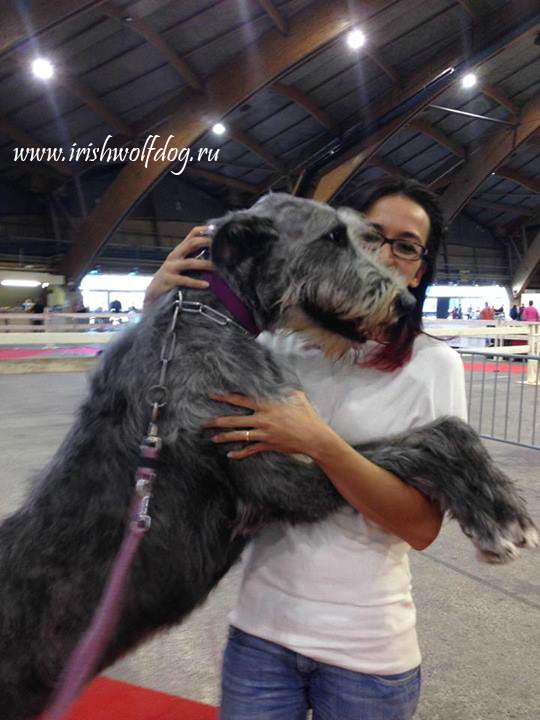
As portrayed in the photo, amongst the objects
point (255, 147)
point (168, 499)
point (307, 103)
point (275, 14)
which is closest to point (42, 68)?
point (275, 14)

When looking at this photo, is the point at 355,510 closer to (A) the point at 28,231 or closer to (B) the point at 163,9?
(B) the point at 163,9

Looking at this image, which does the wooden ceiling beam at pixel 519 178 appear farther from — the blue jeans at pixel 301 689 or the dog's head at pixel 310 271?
the blue jeans at pixel 301 689

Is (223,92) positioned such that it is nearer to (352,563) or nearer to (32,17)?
(32,17)

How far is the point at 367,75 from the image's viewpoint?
19859mm

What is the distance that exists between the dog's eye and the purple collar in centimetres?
35

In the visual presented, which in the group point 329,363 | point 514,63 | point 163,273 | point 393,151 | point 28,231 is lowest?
point 329,363

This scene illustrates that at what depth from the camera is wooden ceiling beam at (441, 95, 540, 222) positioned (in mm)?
23641

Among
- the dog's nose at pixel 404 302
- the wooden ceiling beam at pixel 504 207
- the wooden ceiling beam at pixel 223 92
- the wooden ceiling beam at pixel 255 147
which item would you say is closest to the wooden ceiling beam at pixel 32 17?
the wooden ceiling beam at pixel 223 92

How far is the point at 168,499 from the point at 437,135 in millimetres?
26652

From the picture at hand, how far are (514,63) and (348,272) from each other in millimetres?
23604

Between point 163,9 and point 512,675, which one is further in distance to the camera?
point 163,9

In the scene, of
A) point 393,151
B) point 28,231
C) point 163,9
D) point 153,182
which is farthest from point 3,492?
point 393,151

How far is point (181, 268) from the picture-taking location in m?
1.59

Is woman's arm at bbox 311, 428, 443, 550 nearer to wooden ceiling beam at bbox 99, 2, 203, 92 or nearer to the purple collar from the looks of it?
the purple collar
